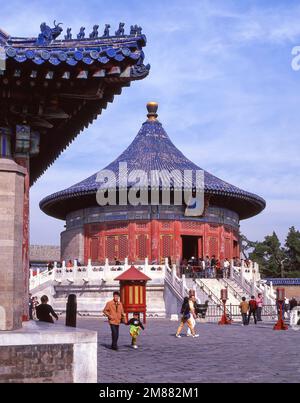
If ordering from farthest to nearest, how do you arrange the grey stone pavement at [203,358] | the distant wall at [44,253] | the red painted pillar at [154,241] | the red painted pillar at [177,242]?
the distant wall at [44,253] < the red painted pillar at [177,242] < the red painted pillar at [154,241] < the grey stone pavement at [203,358]

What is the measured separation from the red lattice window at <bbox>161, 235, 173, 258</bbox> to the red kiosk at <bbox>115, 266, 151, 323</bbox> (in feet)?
36.7

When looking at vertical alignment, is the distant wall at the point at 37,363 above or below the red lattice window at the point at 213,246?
below

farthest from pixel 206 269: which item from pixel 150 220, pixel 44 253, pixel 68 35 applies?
pixel 44 253

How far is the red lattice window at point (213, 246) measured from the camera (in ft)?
131

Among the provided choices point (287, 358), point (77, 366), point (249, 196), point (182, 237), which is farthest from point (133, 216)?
point (77, 366)

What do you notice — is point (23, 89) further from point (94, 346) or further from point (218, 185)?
point (218, 185)

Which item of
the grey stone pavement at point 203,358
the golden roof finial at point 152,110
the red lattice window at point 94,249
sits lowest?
the grey stone pavement at point 203,358

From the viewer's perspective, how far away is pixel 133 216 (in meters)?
39.1

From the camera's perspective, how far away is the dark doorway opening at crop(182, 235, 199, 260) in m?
41.3

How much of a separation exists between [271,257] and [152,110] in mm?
21062

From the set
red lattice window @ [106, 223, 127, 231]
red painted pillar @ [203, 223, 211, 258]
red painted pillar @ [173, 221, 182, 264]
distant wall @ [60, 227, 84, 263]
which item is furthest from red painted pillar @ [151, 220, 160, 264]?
distant wall @ [60, 227, 84, 263]

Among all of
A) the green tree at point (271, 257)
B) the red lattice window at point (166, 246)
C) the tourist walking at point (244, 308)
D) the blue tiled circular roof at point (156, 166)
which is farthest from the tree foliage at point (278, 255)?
the tourist walking at point (244, 308)

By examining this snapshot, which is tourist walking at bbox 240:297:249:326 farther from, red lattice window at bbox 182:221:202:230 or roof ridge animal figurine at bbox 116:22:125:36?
roof ridge animal figurine at bbox 116:22:125:36

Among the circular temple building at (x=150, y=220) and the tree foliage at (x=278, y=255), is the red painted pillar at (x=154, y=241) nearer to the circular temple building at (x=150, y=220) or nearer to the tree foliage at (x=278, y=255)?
the circular temple building at (x=150, y=220)
